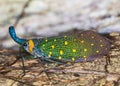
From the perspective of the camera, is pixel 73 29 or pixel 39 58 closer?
pixel 39 58

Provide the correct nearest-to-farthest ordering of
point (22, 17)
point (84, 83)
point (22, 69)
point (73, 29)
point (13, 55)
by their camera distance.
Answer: point (84, 83), point (22, 69), point (13, 55), point (73, 29), point (22, 17)

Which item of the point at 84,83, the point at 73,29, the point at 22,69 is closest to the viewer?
the point at 84,83

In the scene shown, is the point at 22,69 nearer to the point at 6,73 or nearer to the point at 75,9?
the point at 6,73

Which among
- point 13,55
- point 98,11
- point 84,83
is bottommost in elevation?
point 84,83

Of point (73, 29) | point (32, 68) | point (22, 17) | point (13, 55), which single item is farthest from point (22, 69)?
point (22, 17)

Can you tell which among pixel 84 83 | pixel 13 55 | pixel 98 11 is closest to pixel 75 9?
pixel 98 11

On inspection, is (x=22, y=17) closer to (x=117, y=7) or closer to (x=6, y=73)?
(x=117, y=7)

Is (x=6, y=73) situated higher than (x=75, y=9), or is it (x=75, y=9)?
(x=75, y=9)
